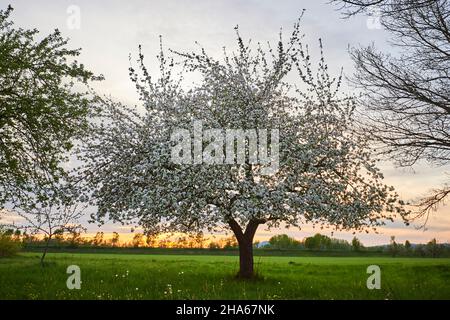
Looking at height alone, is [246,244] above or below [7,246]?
above

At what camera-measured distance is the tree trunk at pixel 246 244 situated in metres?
18.8

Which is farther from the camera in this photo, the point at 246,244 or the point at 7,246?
the point at 7,246

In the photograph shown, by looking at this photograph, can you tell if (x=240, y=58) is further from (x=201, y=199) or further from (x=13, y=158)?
(x=13, y=158)

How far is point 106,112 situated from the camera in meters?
19.9

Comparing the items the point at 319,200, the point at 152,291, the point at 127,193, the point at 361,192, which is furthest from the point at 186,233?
the point at 361,192

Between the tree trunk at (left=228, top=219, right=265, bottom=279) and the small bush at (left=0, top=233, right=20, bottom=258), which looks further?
the small bush at (left=0, top=233, right=20, bottom=258)

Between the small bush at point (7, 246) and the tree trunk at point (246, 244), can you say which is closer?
the tree trunk at point (246, 244)

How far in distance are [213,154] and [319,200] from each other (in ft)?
13.7

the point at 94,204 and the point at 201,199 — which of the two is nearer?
the point at 201,199

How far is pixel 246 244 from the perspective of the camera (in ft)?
62.3

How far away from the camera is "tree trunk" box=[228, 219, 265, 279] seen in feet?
61.7

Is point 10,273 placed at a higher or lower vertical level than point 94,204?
lower
